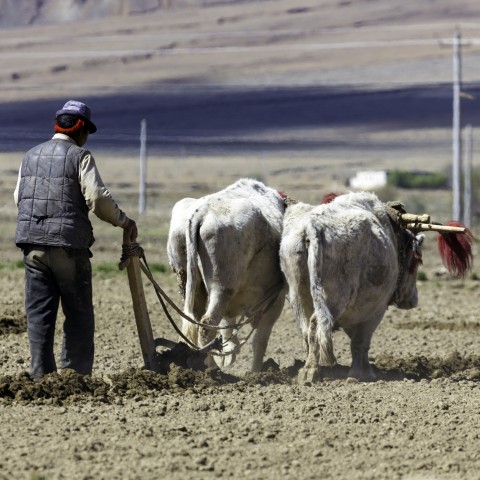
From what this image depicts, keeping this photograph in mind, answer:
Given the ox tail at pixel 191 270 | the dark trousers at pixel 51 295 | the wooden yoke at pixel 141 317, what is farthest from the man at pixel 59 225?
the ox tail at pixel 191 270

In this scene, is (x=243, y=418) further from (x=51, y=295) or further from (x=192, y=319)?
(x=192, y=319)

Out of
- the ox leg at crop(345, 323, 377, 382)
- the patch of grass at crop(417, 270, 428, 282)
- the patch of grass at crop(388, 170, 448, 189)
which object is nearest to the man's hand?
the ox leg at crop(345, 323, 377, 382)

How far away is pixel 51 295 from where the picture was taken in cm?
988

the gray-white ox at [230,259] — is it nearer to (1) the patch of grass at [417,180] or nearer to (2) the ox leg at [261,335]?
(2) the ox leg at [261,335]

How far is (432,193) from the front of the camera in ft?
218

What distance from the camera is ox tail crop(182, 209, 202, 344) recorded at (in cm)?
1082

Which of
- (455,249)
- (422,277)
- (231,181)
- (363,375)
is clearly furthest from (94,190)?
(231,181)

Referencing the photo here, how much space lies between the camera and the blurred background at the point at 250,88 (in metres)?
83.3

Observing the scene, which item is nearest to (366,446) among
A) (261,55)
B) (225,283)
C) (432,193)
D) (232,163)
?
(225,283)

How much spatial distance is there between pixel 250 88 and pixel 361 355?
10258 centimetres

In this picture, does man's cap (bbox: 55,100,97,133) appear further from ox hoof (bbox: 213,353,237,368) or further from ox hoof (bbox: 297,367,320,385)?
ox hoof (bbox: 213,353,237,368)

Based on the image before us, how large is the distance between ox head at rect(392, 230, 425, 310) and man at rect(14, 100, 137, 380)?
2860mm

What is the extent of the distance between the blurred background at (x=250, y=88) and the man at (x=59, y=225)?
4713 cm

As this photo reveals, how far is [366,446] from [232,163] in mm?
80346
